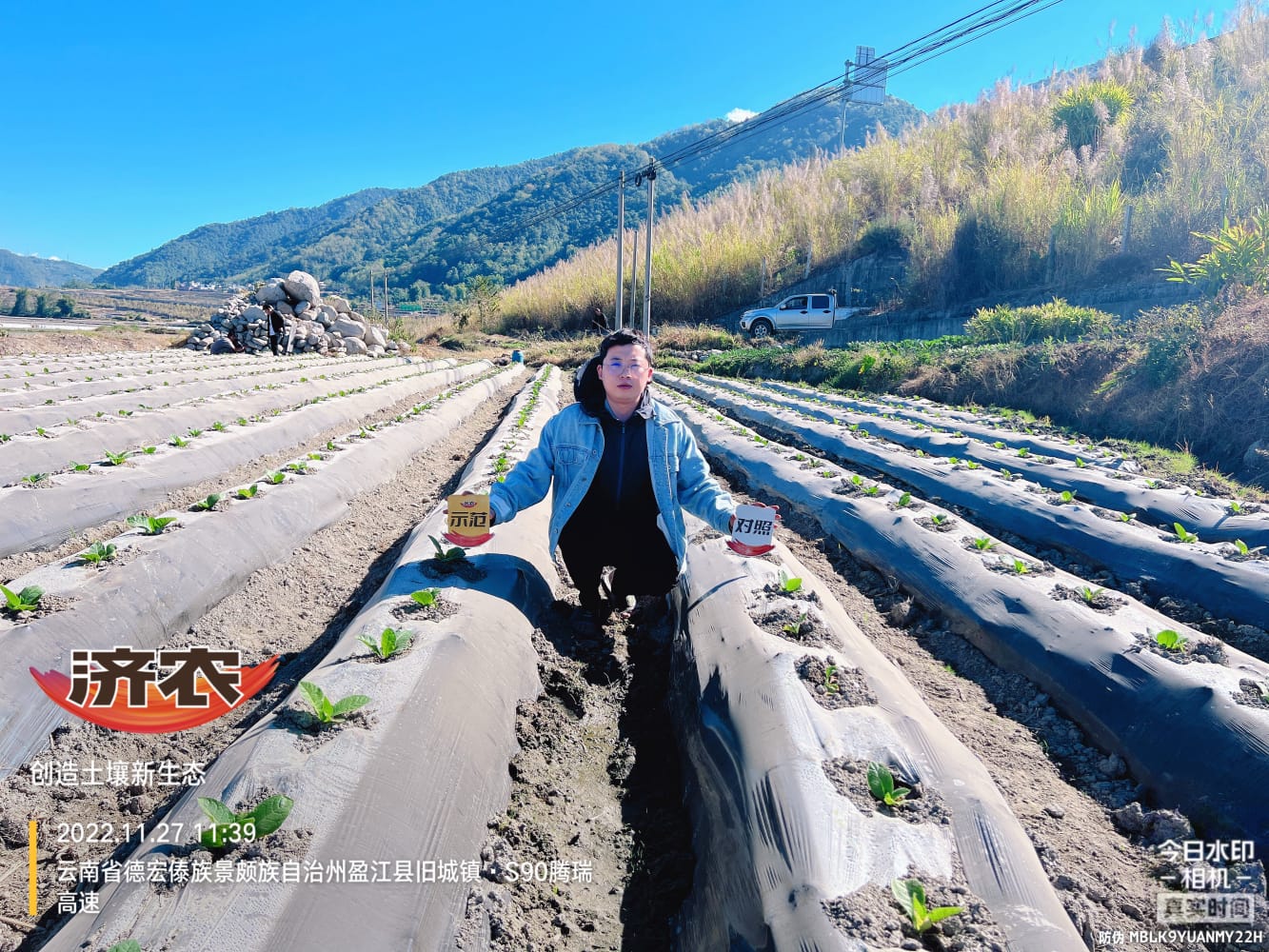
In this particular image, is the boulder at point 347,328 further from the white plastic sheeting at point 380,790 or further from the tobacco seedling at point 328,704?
the tobacco seedling at point 328,704

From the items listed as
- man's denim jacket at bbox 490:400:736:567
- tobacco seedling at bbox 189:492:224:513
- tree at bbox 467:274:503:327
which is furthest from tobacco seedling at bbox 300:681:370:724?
tree at bbox 467:274:503:327

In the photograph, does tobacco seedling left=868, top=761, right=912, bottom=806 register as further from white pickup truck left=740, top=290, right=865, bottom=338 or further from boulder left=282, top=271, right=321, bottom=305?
boulder left=282, top=271, right=321, bottom=305

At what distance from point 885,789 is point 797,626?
922 mm

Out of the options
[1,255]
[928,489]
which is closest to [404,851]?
[928,489]

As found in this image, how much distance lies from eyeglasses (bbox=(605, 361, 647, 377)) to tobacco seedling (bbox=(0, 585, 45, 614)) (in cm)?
240

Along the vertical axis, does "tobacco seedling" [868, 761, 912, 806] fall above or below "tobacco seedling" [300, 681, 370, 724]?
below

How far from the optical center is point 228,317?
20.5m

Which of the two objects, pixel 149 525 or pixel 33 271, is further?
pixel 33 271

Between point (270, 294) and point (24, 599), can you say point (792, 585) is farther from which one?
point (270, 294)

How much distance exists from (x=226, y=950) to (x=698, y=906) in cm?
108

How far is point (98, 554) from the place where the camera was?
3141 mm

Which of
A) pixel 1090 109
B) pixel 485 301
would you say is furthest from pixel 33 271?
pixel 1090 109

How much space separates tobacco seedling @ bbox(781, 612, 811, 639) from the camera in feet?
8.85

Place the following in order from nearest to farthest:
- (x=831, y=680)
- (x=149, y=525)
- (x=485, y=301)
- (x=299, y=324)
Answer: (x=831, y=680) < (x=149, y=525) < (x=299, y=324) < (x=485, y=301)
